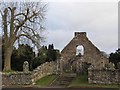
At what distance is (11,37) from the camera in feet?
127

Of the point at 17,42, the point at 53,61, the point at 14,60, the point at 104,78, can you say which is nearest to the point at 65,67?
the point at 53,61

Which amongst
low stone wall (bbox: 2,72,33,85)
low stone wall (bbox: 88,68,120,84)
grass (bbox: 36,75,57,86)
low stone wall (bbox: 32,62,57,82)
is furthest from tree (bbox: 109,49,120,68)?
low stone wall (bbox: 2,72,33,85)

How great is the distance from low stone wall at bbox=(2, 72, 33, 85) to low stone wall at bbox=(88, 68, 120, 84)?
645cm

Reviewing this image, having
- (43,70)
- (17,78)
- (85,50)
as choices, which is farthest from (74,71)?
(17,78)

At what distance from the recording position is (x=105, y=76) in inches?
1353

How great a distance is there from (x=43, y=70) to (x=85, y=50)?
1048 cm

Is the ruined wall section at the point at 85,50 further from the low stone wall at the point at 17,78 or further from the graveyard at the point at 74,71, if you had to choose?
the low stone wall at the point at 17,78

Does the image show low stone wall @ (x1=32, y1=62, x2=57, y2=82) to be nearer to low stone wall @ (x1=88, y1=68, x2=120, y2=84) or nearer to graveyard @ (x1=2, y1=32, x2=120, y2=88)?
graveyard @ (x1=2, y1=32, x2=120, y2=88)

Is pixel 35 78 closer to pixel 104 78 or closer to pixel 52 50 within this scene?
pixel 104 78

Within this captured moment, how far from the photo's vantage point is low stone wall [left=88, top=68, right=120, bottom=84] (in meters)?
34.0

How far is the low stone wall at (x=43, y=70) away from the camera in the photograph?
37.0 metres

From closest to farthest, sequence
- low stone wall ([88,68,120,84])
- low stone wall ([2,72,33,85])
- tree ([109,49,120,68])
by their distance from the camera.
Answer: low stone wall ([2,72,33,85]) < low stone wall ([88,68,120,84]) < tree ([109,49,120,68])

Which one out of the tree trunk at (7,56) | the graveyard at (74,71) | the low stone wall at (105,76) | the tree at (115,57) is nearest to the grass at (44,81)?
the graveyard at (74,71)

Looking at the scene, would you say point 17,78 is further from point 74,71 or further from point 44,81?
point 74,71
